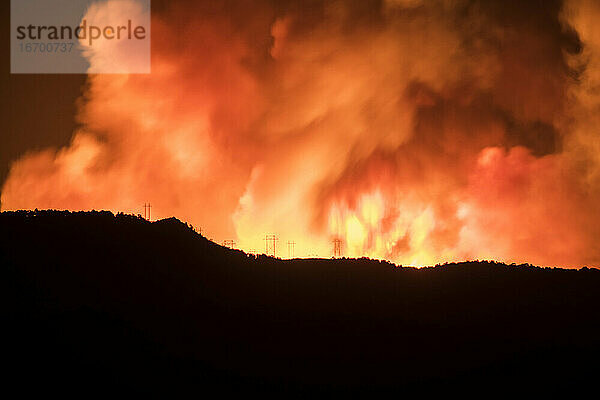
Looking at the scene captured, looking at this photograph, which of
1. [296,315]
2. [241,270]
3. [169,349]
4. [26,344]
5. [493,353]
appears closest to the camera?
[26,344]

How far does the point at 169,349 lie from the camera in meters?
27.0

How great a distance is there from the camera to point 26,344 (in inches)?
979

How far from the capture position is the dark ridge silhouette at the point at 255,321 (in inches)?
1001

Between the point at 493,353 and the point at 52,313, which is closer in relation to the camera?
the point at 52,313

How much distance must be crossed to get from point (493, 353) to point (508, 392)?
3.89m

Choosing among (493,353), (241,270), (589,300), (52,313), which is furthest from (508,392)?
(52,313)

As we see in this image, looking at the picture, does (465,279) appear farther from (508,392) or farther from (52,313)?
(52,313)

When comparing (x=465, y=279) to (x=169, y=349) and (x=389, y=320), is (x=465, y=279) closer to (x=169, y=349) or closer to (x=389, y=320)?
(x=389, y=320)

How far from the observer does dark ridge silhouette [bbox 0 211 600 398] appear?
83.5 feet

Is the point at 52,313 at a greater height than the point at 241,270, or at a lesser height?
lesser

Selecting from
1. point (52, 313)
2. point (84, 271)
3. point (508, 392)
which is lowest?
point (508, 392)

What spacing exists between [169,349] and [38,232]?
13750mm

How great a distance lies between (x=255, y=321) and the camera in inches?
1237

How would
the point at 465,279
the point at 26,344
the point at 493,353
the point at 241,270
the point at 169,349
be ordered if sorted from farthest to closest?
the point at 465,279, the point at 241,270, the point at 493,353, the point at 169,349, the point at 26,344
